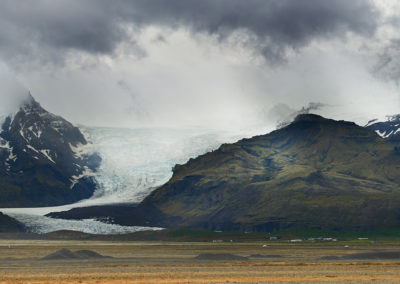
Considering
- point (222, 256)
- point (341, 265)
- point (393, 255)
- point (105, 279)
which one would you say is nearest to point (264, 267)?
point (341, 265)

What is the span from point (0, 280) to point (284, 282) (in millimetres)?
38965

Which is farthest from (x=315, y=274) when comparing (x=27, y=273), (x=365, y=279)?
(x=27, y=273)

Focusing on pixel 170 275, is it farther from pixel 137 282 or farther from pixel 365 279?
pixel 365 279

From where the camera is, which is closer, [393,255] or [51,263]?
[51,263]

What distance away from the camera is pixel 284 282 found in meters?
90.0

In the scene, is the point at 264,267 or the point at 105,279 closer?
the point at 105,279

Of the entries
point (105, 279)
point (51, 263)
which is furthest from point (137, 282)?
point (51, 263)

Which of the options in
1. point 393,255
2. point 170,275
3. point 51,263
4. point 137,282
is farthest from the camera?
point 393,255

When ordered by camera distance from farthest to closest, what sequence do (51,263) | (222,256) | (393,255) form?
(393,255) → (222,256) → (51,263)

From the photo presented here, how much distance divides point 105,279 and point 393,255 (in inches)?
3308

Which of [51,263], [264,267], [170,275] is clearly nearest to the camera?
[170,275]

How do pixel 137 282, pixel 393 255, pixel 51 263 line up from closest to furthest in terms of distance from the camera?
pixel 137 282
pixel 51 263
pixel 393 255

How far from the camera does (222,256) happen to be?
477ft

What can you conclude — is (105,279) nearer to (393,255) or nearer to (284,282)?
(284,282)
